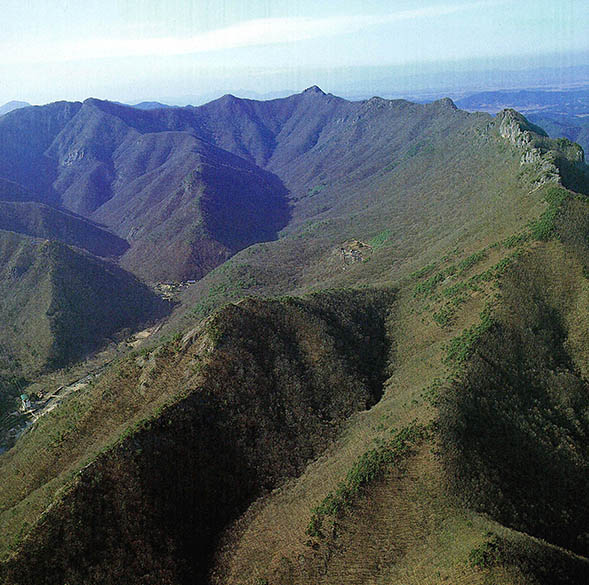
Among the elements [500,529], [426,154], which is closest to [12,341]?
[500,529]

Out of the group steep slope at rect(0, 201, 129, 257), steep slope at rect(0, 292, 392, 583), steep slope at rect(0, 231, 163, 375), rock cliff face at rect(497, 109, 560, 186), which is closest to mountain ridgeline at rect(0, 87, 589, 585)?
steep slope at rect(0, 292, 392, 583)

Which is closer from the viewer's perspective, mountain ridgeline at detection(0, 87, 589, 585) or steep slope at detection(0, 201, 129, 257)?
mountain ridgeline at detection(0, 87, 589, 585)

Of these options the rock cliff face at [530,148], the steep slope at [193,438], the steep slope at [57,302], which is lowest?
the steep slope at [57,302]

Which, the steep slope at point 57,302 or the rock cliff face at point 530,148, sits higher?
the rock cliff face at point 530,148

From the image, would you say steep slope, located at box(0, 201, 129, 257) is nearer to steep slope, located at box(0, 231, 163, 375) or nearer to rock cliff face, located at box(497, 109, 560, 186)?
steep slope, located at box(0, 231, 163, 375)

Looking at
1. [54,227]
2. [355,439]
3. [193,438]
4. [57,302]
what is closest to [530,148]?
[355,439]

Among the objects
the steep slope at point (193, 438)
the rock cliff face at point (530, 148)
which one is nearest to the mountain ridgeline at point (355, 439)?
the steep slope at point (193, 438)

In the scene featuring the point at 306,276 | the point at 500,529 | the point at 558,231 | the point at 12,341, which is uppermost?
the point at 558,231

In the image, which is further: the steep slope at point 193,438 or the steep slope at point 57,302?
→ the steep slope at point 57,302

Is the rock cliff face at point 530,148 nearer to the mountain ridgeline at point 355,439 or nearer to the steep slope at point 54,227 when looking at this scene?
the mountain ridgeline at point 355,439

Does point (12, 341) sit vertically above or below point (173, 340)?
below

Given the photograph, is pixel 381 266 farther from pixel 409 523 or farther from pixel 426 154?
pixel 426 154
